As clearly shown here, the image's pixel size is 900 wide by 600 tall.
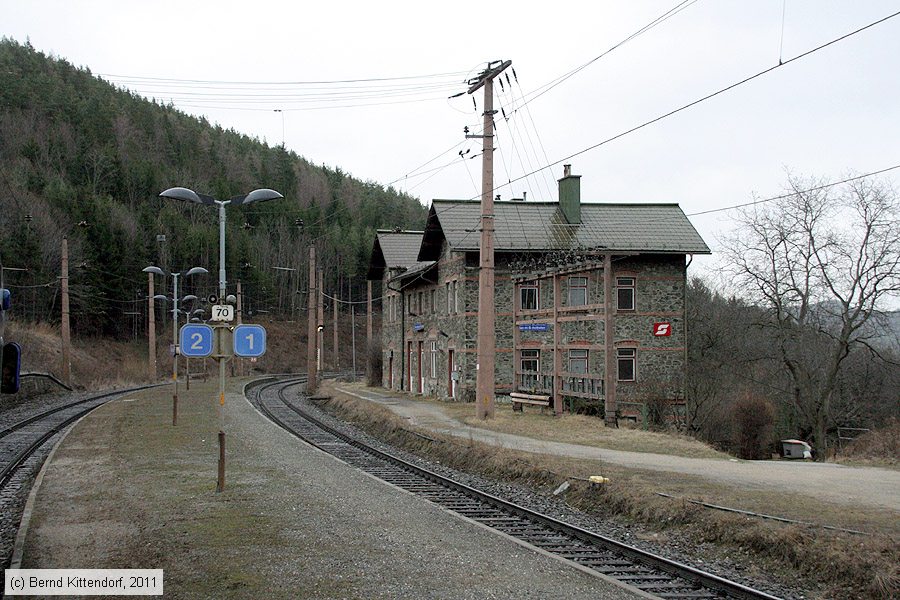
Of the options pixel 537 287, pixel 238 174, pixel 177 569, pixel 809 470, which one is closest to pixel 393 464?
pixel 809 470

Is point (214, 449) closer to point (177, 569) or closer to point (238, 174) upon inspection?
point (177, 569)

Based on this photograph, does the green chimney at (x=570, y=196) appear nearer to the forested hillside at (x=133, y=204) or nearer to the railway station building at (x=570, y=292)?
the railway station building at (x=570, y=292)

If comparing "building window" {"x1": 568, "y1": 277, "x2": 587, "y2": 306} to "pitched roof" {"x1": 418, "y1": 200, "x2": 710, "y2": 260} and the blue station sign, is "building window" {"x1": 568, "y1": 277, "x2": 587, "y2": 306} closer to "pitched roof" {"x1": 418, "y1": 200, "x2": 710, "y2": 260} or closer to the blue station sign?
"pitched roof" {"x1": 418, "y1": 200, "x2": 710, "y2": 260}

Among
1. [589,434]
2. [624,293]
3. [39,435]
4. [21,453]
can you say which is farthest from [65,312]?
[589,434]

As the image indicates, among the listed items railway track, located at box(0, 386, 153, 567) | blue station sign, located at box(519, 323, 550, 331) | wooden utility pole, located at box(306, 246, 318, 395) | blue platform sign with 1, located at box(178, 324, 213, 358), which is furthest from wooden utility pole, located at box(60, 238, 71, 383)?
blue platform sign with 1, located at box(178, 324, 213, 358)

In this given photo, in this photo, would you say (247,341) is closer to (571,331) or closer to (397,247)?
(571,331)

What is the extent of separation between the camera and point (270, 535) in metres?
10.4

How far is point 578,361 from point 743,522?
23379mm

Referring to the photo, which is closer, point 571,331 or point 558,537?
point 558,537

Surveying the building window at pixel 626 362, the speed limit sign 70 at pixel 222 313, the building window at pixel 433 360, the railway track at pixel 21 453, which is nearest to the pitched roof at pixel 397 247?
the building window at pixel 433 360

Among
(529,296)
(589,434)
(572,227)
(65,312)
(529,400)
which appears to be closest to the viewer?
(589,434)

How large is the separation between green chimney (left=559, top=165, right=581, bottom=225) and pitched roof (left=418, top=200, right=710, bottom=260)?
292 mm

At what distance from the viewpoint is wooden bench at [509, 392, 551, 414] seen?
89.5ft

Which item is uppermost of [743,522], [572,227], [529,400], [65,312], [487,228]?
[572,227]
